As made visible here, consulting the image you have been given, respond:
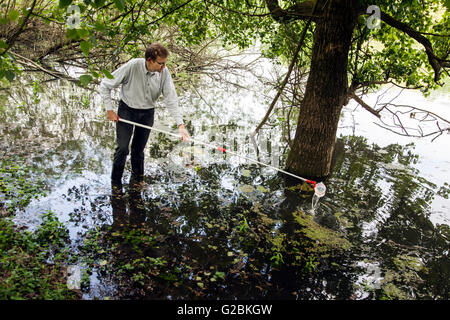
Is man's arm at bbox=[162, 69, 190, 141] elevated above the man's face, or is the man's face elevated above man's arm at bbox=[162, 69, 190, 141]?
the man's face

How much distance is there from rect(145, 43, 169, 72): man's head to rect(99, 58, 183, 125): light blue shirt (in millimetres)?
154

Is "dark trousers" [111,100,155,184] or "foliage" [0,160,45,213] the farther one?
"dark trousers" [111,100,155,184]

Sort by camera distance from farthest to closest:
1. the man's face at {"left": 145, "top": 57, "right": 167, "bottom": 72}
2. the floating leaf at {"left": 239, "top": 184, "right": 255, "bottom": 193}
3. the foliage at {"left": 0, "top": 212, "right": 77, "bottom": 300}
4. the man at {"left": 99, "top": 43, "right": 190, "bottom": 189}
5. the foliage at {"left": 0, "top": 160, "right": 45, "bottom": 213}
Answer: the floating leaf at {"left": 239, "top": 184, "right": 255, "bottom": 193}, the man at {"left": 99, "top": 43, "right": 190, "bottom": 189}, the man's face at {"left": 145, "top": 57, "right": 167, "bottom": 72}, the foliage at {"left": 0, "top": 160, "right": 45, "bottom": 213}, the foliage at {"left": 0, "top": 212, "right": 77, "bottom": 300}

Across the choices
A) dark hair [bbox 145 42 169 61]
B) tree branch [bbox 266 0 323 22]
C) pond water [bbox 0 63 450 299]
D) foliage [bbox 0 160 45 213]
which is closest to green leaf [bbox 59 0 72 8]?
dark hair [bbox 145 42 169 61]

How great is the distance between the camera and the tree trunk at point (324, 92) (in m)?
4.52

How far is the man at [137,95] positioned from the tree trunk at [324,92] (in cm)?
214

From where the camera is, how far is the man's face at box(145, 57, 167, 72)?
3950 millimetres

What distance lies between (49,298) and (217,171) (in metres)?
3.57

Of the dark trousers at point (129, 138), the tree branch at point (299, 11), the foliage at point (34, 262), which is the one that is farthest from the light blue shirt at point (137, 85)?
the tree branch at point (299, 11)

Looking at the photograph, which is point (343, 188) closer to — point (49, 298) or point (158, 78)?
point (158, 78)

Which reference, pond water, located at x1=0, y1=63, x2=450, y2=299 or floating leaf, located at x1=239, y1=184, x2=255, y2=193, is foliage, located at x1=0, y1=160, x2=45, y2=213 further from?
floating leaf, located at x1=239, y1=184, x2=255, y2=193

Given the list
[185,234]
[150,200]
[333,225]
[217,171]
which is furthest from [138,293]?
[217,171]

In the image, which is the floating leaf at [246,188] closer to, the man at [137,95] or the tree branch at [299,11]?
the man at [137,95]

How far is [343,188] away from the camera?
17.6 feet
